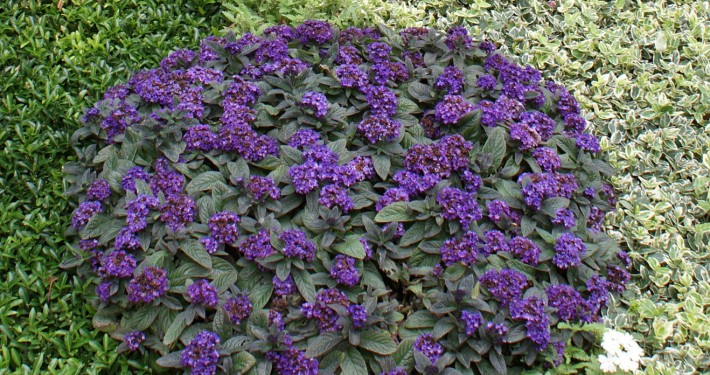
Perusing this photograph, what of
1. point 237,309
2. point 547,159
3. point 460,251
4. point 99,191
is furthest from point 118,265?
point 547,159

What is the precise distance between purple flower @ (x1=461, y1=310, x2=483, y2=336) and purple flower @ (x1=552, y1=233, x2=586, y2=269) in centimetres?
52

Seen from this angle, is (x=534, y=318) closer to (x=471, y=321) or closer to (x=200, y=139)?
(x=471, y=321)

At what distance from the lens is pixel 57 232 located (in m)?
3.52

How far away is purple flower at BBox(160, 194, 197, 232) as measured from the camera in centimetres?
314

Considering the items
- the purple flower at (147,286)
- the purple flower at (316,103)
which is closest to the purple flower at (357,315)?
the purple flower at (147,286)

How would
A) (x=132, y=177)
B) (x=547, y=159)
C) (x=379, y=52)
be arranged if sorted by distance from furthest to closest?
(x=379, y=52) → (x=547, y=159) → (x=132, y=177)

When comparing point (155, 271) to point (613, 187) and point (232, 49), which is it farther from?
point (613, 187)

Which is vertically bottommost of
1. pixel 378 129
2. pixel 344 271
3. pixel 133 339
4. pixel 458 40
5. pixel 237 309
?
pixel 133 339

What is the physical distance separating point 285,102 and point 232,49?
61 cm

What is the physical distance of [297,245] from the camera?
305cm

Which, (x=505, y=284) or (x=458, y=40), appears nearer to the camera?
(x=505, y=284)

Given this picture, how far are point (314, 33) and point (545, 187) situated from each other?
5.58 feet

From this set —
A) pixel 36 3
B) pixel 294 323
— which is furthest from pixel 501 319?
pixel 36 3

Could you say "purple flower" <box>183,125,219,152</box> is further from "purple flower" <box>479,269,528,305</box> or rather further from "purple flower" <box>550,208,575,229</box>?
"purple flower" <box>550,208,575,229</box>
